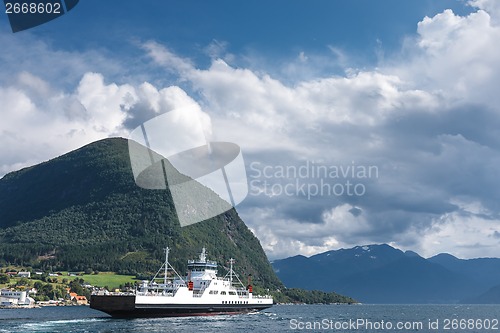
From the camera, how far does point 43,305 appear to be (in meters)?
174

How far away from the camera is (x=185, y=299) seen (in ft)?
302

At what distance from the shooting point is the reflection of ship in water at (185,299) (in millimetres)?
85312

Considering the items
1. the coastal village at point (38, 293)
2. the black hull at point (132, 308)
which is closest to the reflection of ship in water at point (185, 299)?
the black hull at point (132, 308)

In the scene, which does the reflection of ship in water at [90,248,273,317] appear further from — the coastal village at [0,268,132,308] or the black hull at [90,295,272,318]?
the coastal village at [0,268,132,308]

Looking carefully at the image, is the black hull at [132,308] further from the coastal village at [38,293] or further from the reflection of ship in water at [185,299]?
the coastal village at [38,293]

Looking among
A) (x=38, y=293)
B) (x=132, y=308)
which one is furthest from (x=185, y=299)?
(x=38, y=293)

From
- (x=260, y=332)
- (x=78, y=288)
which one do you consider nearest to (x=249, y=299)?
(x=260, y=332)

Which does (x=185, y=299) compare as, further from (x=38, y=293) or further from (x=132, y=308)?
(x=38, y=293)

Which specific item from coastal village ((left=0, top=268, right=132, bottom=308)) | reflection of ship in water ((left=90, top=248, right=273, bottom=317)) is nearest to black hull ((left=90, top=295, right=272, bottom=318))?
reflection of ship in water ((left=90, top=248, right=273, bottom=317))

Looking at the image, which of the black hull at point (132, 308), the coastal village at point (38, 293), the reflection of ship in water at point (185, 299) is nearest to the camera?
the black hull at point (132, 308)

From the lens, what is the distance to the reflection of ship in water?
8531cm

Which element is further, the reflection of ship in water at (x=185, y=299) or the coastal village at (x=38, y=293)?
the coastal village at (x=38, y=293)

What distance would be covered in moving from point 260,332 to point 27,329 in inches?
1157

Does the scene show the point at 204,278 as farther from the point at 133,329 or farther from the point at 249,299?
the point at 133,329
